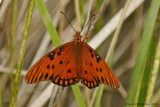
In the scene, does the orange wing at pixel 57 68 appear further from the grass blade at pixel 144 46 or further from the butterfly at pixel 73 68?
the grass blade at pixel 144 46

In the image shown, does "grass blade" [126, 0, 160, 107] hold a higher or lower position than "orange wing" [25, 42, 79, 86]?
lower

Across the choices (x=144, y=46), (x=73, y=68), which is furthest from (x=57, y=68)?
(x=144, y=46)

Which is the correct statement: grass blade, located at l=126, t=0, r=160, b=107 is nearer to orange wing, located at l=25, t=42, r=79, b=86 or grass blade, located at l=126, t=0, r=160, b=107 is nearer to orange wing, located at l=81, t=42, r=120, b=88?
orange wing, located at l=81, t=42, r=120, b=88

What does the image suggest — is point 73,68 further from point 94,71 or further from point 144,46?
point 144,46

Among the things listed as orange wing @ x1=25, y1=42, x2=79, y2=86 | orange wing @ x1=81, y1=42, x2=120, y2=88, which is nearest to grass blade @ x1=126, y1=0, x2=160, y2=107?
orange wing @ x1=81, y1=42, x2=120, y2=88
